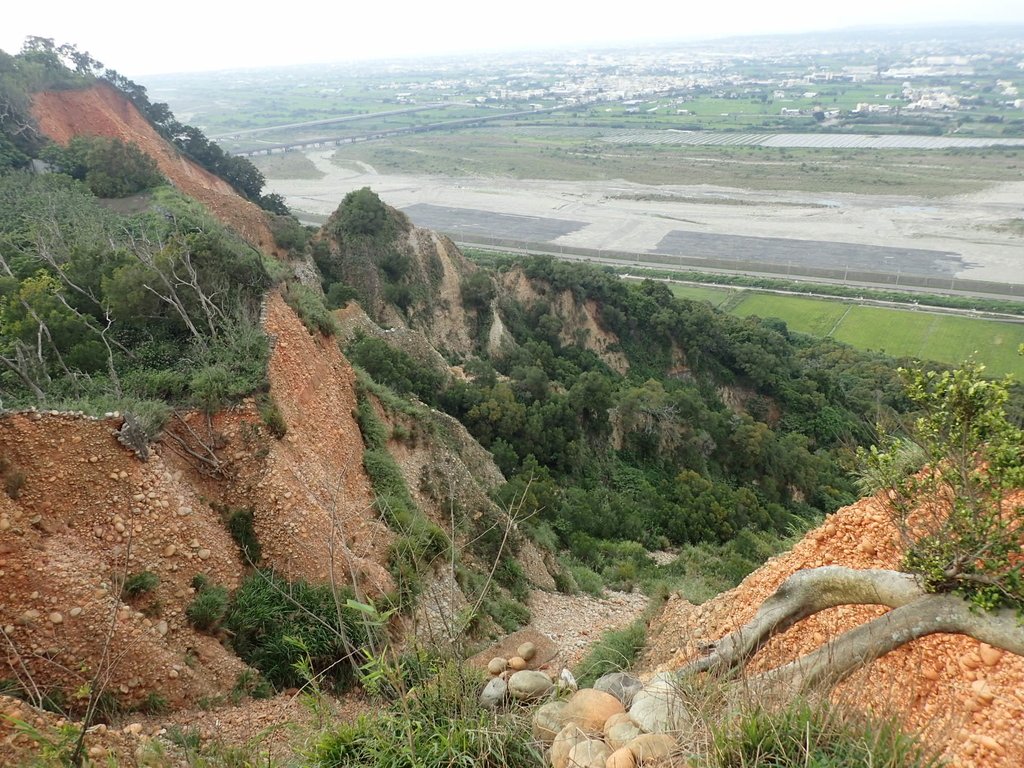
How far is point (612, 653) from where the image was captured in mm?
14023

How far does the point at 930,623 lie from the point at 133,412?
13.7 m

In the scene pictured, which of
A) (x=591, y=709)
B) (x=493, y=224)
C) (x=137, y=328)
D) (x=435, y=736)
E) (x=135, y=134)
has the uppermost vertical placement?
(x=135, y=134)

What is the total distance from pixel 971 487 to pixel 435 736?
705cm

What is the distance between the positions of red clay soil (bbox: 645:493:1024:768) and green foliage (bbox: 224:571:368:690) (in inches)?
241

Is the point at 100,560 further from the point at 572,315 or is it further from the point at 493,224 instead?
the point at 493,224

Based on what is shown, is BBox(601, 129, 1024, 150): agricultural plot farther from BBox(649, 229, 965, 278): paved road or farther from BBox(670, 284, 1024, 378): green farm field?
BBox(670, 284, 1024, 378): green farm field

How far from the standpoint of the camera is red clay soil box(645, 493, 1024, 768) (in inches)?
269

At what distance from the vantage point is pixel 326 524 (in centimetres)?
1398

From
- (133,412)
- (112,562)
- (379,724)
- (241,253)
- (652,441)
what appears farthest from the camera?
(652,441)

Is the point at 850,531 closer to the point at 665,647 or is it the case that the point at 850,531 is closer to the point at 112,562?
the point at 665,647

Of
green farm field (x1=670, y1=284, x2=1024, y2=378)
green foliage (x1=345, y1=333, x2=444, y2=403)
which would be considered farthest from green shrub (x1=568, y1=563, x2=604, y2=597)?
green farm field (x1=670, y1=284, x2=1024, y2=378)

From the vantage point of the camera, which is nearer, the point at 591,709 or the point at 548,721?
the point at 548,721

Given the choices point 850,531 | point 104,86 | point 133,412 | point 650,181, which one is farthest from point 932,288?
point 104,86

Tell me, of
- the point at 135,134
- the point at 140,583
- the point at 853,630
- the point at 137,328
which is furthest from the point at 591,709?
the point at 135,134
